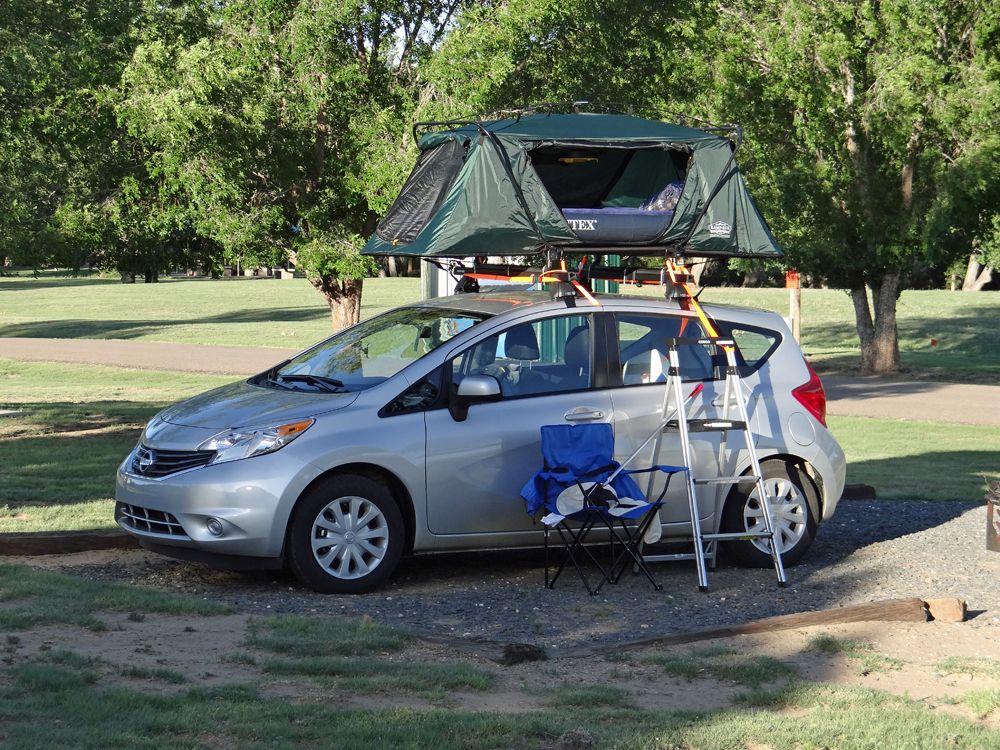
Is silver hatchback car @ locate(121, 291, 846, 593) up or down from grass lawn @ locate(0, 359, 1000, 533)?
up

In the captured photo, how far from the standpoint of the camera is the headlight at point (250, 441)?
7.59 meters

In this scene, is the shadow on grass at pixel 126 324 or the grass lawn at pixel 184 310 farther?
the shadow on grass at pixel 126 324

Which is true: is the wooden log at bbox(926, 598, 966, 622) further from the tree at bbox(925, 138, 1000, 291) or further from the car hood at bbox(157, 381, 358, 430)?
the tree at bbox(925, 138, 1000, 291)

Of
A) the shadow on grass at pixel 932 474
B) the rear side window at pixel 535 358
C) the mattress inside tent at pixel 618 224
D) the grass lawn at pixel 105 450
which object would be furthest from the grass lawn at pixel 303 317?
the rear side window at pixel 535 358

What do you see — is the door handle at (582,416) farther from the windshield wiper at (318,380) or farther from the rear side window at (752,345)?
the windshield wiper at (318,380)

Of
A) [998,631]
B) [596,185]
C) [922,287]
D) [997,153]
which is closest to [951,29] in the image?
[997,153]

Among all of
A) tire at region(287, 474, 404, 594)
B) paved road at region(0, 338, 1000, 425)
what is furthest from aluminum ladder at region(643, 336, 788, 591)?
paved road at region(0, 338, 1000, 425)

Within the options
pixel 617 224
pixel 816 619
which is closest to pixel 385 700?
pixel 816 619

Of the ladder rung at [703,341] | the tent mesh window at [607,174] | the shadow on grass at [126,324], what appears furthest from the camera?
the shadow on grass at [126,324]

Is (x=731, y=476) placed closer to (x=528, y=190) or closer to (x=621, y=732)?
(x=528, y=190)

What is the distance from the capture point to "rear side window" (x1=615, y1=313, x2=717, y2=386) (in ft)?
28.1

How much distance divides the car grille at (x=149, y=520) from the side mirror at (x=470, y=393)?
1678 mm

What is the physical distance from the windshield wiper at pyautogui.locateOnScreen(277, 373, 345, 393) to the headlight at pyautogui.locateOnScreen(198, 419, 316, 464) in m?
0.55

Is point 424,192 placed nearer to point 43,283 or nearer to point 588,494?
point 588,494
